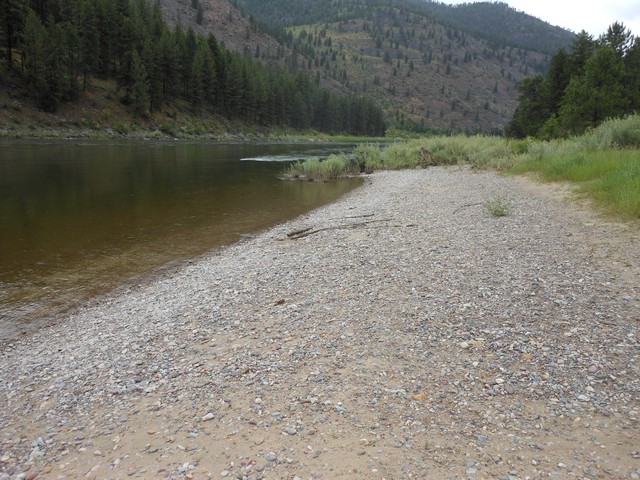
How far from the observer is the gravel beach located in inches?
138

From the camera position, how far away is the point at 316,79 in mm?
185500

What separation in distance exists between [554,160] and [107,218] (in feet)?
62.6

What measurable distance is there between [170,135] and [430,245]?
214ft

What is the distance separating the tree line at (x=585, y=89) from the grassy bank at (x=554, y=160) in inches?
249

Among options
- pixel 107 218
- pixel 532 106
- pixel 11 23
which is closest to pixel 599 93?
pixel 532 106

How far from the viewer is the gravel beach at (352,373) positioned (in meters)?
3.50

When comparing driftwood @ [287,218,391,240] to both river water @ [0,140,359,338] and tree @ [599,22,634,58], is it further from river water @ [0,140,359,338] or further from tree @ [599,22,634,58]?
tree @ [599,22,634,58]

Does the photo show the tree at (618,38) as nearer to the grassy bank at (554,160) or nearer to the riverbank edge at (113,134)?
the grassy bank at (554,160)

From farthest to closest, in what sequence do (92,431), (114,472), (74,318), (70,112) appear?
(70,112)
(74,318)
(92,431)
(114,472)

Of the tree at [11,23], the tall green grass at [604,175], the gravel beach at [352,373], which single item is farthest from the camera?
the tree at [11,23]

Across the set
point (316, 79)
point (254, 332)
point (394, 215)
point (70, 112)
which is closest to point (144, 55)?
point (70, 112)

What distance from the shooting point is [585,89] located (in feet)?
101

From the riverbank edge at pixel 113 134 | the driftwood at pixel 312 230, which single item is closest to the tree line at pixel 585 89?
the driftwood at pixel 312 230

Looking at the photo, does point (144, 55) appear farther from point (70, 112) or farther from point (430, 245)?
point (430, 245)
